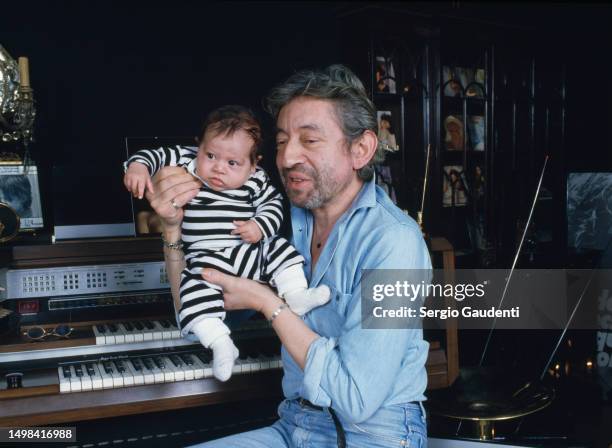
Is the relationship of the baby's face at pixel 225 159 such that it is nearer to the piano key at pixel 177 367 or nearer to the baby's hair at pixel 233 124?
the baby's hair at pixel 233 124

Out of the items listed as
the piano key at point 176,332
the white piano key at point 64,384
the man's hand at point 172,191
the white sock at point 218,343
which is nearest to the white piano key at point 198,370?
the piano key at point 176,332

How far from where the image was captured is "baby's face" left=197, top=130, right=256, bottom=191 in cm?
135

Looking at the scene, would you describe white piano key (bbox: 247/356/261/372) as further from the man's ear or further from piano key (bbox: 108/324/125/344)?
the man's ear

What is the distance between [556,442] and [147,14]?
7.76 feet

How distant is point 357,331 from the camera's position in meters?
1.30

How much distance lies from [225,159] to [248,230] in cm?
17

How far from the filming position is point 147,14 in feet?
8.41

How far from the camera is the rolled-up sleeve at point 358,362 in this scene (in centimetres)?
128

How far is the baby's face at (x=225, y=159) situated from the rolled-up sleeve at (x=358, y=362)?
1.16 feet

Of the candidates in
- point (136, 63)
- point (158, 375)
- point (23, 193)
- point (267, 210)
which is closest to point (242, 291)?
point (267, 210)

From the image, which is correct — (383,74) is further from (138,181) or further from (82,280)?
(138,181)

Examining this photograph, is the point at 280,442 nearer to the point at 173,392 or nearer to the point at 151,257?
the point at 173,392

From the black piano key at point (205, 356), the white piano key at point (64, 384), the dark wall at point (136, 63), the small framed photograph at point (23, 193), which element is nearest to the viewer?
the white piano key at point (64, 384)

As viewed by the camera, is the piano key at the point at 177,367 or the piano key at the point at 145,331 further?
the piano key at the point at 145,331
